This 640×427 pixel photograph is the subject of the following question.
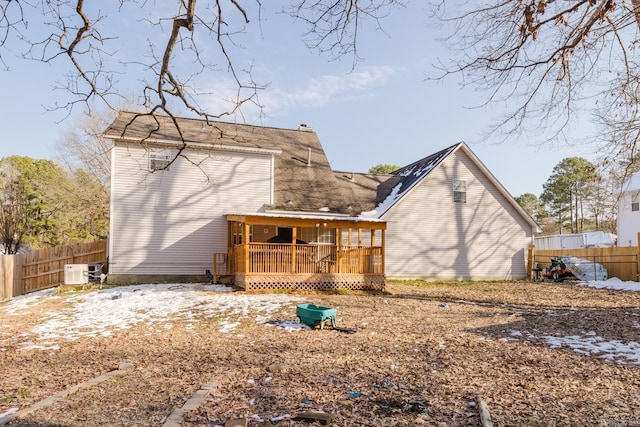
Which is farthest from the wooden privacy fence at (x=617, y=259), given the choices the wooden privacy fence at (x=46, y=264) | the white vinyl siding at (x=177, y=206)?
the wooden privacy fence at (x=46, y=264)

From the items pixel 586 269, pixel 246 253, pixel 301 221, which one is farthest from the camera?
pixel 586 269

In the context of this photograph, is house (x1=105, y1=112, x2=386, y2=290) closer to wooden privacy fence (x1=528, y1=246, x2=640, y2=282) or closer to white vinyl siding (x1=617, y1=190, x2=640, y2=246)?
wooden privacy fence (x1=528, y1=246, x2=640, y2=282)

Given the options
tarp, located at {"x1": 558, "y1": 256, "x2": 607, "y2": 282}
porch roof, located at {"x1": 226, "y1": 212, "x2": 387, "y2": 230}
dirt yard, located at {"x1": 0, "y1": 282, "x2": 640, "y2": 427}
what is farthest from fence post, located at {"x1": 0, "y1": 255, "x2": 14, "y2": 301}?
tarp, located at {"x1": 558, "y1": 256, "x2": 607, "y2": 282}

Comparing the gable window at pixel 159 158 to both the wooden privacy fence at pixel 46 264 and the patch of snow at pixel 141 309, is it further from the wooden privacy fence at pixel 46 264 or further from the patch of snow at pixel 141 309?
the patch of snow at pixel 141 309

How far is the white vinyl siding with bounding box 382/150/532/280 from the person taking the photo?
19.9m

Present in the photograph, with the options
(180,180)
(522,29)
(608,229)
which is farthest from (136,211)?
(608,229)

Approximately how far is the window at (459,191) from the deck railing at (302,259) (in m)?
6.57

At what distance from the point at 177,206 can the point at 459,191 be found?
42.1 ft

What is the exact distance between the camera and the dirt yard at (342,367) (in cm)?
446

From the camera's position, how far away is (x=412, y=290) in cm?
1644

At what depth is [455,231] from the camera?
68.1 ft

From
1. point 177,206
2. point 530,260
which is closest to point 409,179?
point 530,260

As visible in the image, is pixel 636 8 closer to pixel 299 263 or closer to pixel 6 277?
pixel 299 263

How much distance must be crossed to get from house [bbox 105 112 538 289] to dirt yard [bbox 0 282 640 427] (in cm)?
415
